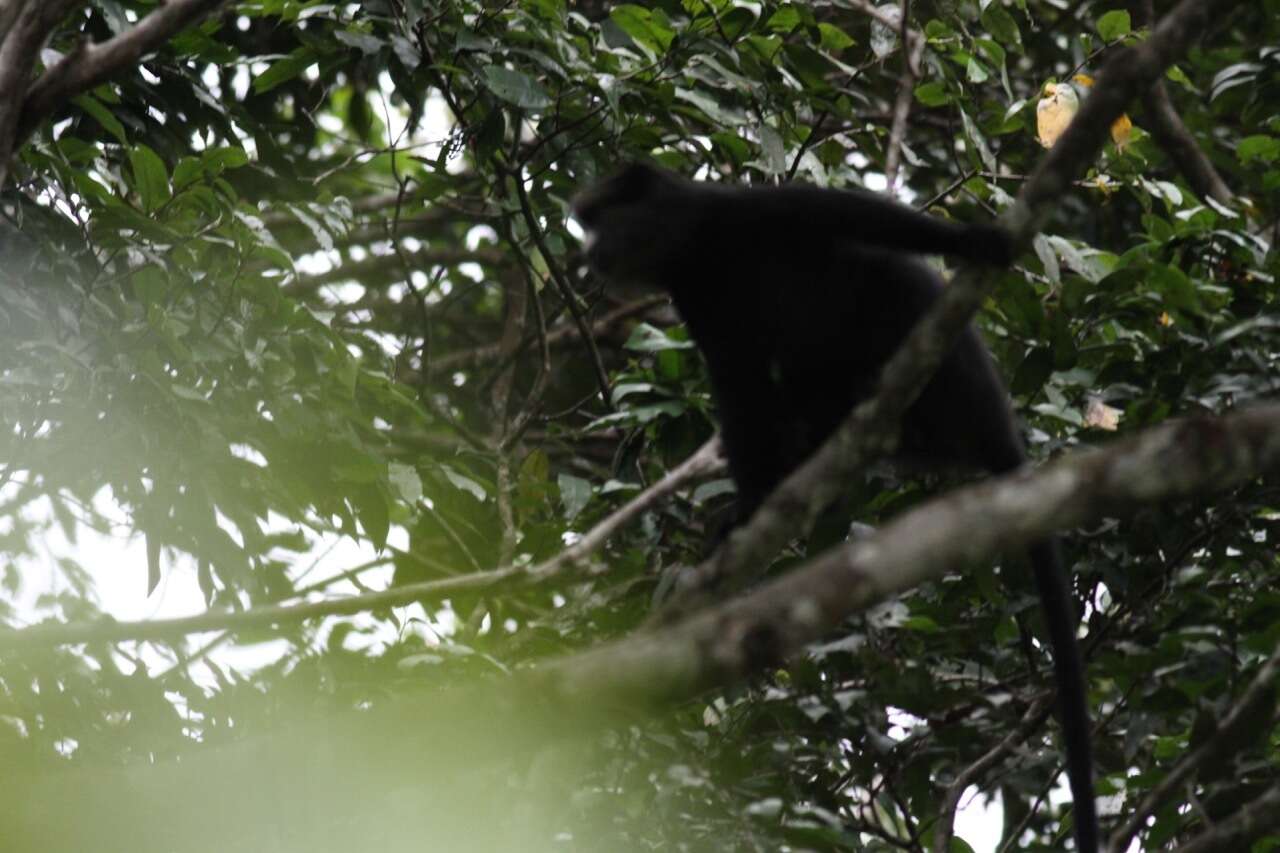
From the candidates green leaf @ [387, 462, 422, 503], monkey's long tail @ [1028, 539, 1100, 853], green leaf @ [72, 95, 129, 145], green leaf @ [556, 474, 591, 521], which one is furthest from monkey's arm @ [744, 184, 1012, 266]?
green leaf @ [72, 95, 129, 145]

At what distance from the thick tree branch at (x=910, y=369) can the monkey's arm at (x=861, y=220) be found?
0.34 meters

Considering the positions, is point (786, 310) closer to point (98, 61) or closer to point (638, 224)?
point (638, 224)

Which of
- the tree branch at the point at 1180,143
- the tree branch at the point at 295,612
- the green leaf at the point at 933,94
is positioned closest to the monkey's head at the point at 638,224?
the tree branch at the point at 295,612

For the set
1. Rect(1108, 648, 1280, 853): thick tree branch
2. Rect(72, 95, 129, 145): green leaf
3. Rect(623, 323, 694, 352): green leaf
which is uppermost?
Rect(72, 95, 129, 145): green leaf

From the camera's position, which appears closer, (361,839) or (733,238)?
(361,839)

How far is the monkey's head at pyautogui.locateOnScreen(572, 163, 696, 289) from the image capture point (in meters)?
3.84

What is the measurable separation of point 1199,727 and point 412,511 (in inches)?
129

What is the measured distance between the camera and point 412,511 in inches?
221

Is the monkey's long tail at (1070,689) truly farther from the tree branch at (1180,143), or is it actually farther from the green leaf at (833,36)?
the tree branch at (1180,143)

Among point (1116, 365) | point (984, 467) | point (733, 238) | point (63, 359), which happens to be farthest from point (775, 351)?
point (63, 359)

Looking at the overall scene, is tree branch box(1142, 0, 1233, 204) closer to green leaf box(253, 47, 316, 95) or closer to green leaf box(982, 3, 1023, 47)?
green leaf box(982, 3, 1023, 47)

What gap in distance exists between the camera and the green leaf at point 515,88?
4367mm

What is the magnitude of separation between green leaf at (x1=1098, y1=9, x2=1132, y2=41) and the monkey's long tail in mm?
2226

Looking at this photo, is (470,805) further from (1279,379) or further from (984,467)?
(1279,379)
